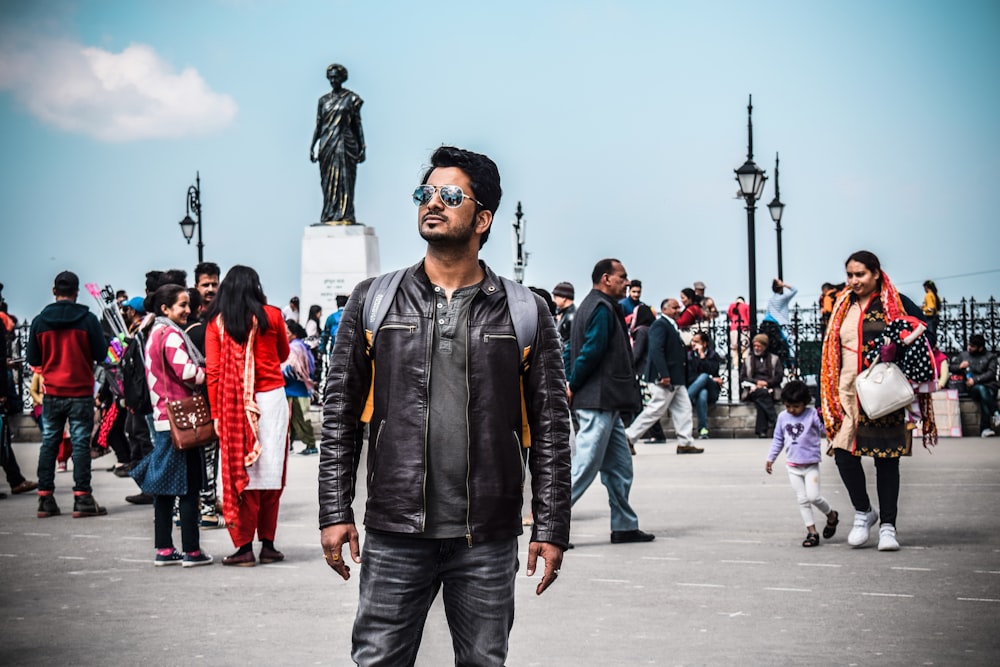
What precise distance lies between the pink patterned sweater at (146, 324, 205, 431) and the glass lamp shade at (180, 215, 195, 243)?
2434cm

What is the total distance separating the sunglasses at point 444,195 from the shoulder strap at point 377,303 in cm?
24

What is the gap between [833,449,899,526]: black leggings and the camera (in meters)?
8.62

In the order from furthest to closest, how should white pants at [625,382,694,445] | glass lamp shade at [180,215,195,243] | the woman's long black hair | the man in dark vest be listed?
glass lamp shade at [180,215,195,243]
white pants at [625,382,694,445]
the man in dark vest
the woman's long black hair

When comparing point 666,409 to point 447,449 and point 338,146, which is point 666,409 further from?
point 447,449

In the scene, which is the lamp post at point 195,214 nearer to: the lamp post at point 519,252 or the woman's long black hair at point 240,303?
the lamp post at point 519,252

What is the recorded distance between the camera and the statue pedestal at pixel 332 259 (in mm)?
26219

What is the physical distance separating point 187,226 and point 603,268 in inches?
974

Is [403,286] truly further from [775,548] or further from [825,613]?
→ [775,548]

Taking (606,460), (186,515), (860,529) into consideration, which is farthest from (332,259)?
(860,529)

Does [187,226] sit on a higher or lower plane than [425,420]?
higher

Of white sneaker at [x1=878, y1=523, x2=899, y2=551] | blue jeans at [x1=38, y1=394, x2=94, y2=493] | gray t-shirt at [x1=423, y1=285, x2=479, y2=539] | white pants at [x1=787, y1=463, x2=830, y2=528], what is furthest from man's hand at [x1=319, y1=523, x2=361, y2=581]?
blue jeans at [x1=38, y1=394, x2=94, y2=493]

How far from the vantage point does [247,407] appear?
8.45m

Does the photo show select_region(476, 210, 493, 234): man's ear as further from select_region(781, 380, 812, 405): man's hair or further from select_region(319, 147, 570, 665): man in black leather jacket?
select_region(781, 380, 812, 405): man's hair

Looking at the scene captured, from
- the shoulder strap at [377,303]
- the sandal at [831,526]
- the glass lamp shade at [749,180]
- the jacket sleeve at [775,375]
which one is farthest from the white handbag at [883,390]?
the glass lamp shade at [749,180]
